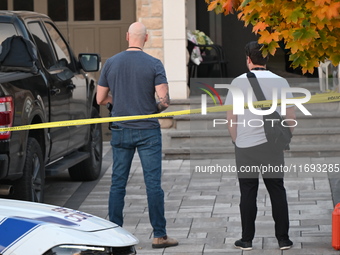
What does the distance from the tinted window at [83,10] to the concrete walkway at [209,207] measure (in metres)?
3.56

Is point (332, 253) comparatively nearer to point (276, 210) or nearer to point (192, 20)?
point (276, 210)

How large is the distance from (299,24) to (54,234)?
7.14ft

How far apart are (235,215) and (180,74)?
16.5ft

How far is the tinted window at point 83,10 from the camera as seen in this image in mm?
14797

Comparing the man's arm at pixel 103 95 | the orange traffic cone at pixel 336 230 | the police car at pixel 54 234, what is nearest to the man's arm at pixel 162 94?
the man's arm at pixel 103 95

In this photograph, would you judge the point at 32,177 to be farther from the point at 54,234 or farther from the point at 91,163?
the point at 54,234

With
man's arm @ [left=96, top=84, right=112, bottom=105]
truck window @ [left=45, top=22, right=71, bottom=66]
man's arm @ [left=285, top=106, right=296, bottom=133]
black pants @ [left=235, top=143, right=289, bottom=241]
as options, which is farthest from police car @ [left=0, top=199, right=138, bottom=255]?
truck window @ [left=45, top=22, right=71, bottom=66]

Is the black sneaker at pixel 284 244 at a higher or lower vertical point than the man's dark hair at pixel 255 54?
lower

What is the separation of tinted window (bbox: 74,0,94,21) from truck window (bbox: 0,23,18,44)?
574 cm

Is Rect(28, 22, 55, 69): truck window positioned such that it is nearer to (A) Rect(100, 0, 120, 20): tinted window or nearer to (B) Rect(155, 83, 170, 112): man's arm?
(B) Rect(155, 83, 170, 112): man's arm

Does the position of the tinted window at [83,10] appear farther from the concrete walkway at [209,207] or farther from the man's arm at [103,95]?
the man's arm at [103,95]

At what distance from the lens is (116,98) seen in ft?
25.0

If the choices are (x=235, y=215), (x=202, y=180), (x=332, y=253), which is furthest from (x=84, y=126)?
(x=332, y=253)

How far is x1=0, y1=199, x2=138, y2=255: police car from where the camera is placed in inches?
181
